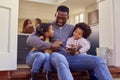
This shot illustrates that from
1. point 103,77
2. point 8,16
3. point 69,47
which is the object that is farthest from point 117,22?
point 8,16

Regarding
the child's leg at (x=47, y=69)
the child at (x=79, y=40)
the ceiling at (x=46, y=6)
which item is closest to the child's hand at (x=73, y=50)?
the child at (x=79, y=40)

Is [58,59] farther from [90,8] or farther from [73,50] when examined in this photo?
[90,8]

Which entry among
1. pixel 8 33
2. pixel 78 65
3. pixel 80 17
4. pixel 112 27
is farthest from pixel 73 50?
pixel 80 17

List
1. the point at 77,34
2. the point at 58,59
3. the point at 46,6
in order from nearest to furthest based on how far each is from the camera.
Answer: the point at 58,59, the point at 77,34, the point at 46,6

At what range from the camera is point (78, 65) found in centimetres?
180

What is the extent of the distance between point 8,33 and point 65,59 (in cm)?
66

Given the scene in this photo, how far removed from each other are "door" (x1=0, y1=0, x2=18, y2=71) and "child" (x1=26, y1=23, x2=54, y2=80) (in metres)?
0.24

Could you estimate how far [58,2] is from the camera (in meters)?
5.77

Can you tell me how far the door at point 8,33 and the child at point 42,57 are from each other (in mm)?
237

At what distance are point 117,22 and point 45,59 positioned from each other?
3.48ft

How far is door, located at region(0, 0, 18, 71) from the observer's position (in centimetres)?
194

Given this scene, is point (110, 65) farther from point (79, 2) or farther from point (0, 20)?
point (79, 2)

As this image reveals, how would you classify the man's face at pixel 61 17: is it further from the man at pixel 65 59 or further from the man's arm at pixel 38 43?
the man's arm at pixel 38 43

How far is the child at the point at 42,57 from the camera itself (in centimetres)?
171
